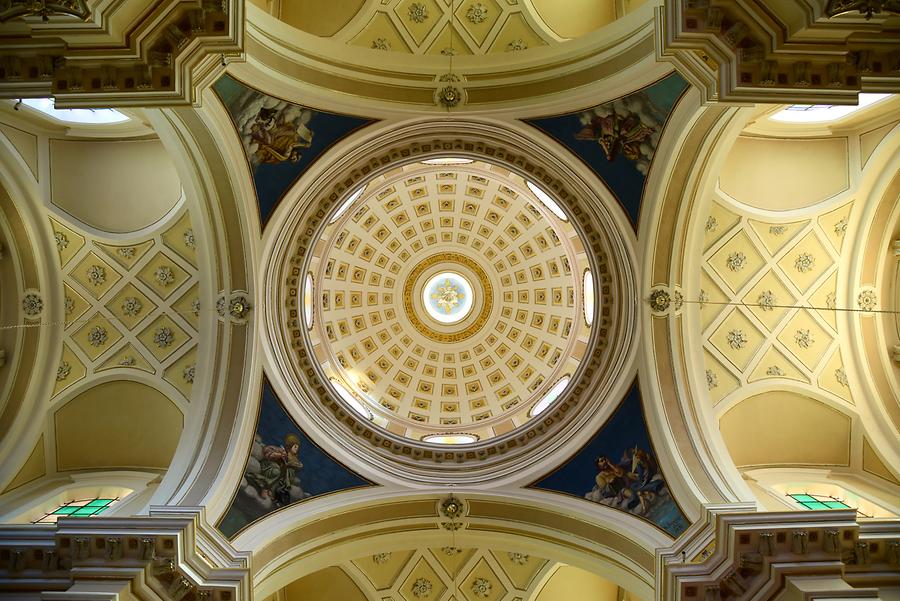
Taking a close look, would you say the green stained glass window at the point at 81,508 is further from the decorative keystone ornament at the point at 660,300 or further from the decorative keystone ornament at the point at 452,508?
the decorative keystone ornament at the point at 660,300

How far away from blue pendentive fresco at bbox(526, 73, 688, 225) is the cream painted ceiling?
6.61 ft

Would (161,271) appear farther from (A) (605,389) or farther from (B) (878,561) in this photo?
(B) (878,561)

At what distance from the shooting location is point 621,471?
15.3 m

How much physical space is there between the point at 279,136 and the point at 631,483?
11.8m

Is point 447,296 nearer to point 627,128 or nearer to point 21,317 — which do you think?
point 627,128

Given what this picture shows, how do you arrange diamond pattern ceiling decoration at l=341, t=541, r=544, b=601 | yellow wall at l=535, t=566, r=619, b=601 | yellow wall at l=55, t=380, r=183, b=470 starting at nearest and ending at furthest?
yellow wall at l=55, t=380, r=183, b=470, diamond pattern ceiling decoration at l=341, t=541, r=544, b=601, yellow wall at l=535, t=566, r=619, b=601

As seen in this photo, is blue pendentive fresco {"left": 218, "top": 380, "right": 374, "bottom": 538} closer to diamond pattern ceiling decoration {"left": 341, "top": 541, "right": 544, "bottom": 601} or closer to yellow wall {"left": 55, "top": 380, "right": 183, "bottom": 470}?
yellow wall {"left": 55, "top": 380, "right": 183, "bottom": 470}

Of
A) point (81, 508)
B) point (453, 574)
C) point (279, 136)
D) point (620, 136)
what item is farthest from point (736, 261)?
point (81, 508)

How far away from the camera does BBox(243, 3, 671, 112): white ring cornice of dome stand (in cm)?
1322

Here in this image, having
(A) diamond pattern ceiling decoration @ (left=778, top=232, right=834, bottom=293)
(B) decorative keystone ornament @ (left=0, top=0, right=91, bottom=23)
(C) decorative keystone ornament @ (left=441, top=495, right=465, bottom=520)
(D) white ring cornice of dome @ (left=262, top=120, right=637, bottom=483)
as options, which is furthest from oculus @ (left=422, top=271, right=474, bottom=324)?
(B) decorative keystone ornament @ (left=0, top=0, right=91, bottom=23)

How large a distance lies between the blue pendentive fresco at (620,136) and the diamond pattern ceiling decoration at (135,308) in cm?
972

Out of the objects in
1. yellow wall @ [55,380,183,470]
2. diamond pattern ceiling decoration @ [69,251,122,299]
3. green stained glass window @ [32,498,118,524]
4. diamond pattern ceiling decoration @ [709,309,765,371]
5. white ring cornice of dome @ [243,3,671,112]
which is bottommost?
green stained glass window @ [32,498,118,524]

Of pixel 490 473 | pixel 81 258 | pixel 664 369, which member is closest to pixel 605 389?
pixel 664 369

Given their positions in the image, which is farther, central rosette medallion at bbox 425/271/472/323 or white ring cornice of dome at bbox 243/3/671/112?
central rosette medallion at bbox 425/271/472/323
